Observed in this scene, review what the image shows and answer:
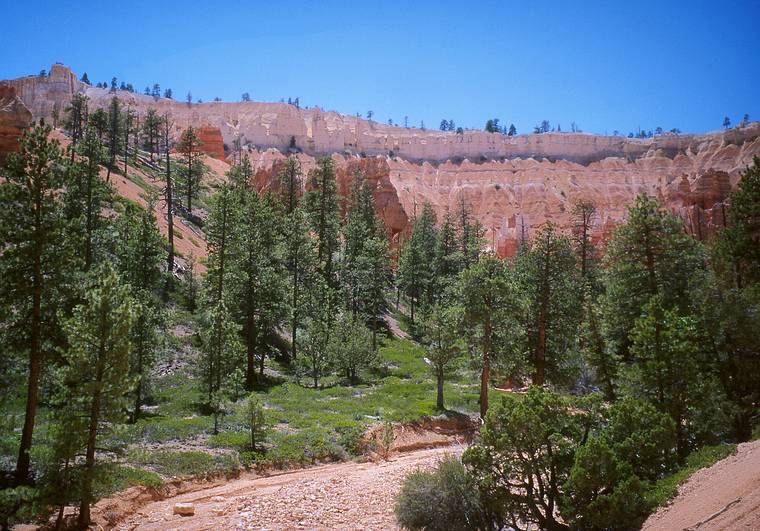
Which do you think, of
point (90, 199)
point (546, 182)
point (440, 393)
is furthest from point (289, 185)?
point (546, 182)

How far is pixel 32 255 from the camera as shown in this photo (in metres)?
16.0

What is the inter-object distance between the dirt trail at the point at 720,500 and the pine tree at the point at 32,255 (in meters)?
18.4

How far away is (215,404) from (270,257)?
17.7 metres

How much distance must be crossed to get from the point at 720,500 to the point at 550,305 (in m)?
16.8

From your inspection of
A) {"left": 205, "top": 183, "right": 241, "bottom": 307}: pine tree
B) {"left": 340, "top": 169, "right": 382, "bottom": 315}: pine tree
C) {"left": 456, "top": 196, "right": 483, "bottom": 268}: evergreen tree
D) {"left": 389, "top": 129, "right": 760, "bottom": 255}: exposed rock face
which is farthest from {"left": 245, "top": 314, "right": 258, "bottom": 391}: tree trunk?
{"left": 389, "top": 129, "right": 760, "bottom": 255}: exposed rock face

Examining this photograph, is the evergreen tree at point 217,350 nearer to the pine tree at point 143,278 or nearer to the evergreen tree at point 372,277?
the pine tree at point 143,278

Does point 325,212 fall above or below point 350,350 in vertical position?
above

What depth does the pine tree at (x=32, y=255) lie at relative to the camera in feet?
51.8

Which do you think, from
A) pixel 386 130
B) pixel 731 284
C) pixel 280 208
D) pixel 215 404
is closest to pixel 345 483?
pixel 215 404

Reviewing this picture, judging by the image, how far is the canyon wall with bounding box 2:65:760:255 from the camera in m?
101

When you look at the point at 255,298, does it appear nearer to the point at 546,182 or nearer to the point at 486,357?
the point at 486,357

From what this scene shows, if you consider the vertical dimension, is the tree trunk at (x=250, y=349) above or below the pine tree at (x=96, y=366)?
below

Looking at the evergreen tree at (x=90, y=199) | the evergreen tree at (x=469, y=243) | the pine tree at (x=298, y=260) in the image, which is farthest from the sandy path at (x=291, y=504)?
the evergreen tree at (x=469, y=243)

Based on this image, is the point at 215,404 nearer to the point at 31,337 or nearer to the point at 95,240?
the point at 31,337
